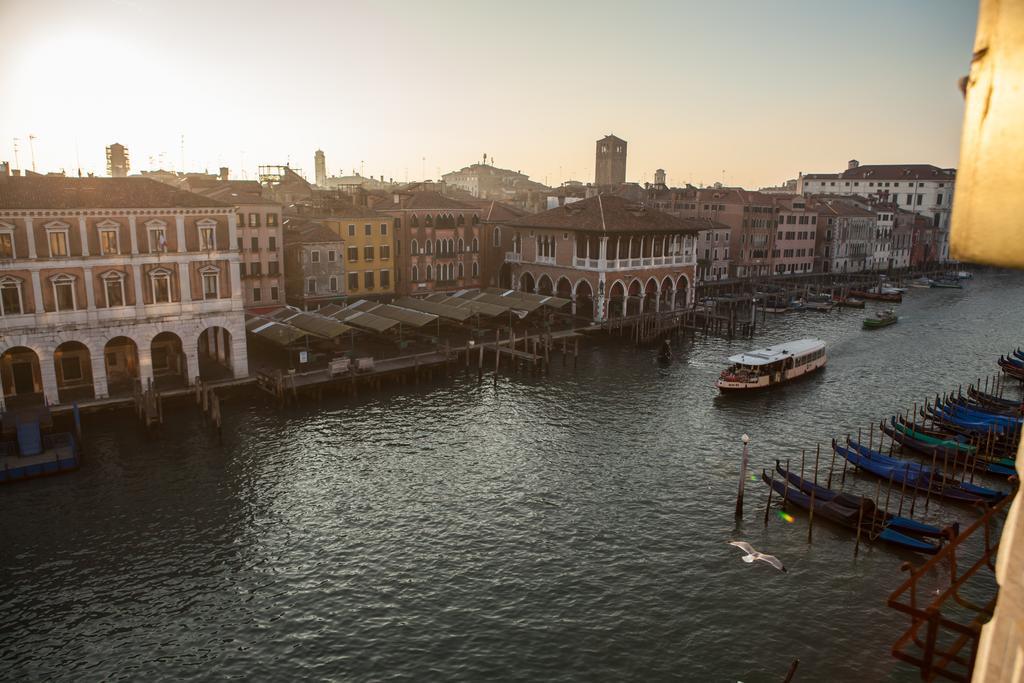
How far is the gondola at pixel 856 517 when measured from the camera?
25.2 m

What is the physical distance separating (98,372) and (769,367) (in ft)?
130

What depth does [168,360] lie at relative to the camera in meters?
44.2

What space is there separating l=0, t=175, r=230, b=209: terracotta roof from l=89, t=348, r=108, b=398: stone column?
7.53 metres

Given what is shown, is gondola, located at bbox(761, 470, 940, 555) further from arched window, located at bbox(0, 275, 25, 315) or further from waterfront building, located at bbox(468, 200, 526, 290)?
waterfront building, located at bbox(468, 200, 526, 290)

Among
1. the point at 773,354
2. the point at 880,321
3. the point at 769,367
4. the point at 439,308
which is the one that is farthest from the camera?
the point at 880,321

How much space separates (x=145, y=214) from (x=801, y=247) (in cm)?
8914

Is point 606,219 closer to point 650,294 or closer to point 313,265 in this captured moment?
point 650,294

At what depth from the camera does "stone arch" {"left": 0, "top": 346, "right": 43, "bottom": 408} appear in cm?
3747

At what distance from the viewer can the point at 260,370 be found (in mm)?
43625

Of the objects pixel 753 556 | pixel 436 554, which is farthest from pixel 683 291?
pixel 436 554

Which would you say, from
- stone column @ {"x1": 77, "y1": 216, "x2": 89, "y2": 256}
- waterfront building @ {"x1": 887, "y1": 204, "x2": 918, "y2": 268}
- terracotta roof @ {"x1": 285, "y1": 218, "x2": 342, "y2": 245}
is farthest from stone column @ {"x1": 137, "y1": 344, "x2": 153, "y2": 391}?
waterfront building @ {"x1": 887, "y1": 204, "x2": 918, "y2": 268}

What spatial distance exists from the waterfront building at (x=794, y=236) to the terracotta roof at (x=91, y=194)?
78.9 meters

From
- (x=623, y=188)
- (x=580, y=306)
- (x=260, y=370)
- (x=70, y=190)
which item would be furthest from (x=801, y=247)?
(x=70, y=190)

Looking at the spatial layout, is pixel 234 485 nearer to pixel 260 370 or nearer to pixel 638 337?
pixel 260 370
